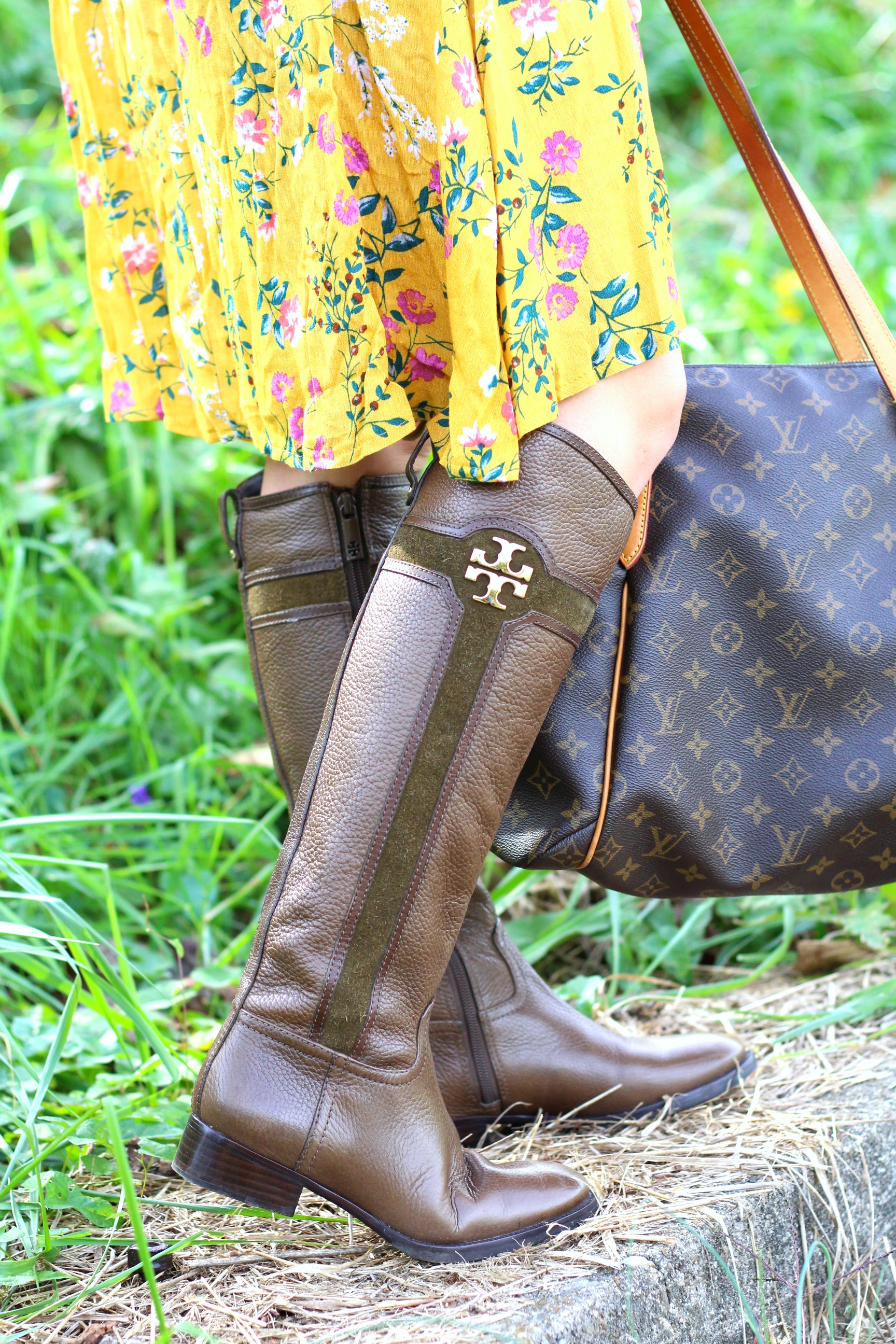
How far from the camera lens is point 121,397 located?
1.22 m

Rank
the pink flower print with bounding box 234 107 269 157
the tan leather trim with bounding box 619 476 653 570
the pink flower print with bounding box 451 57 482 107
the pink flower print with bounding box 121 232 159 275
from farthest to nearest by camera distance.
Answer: the pink flower print with bounding box 121 232 159 275
the tan leather trim with bounding box 619 476 653 570
the pink flower print with bounding box 234 107 269 157
the pink flower print with bounding box 451 57 482 107

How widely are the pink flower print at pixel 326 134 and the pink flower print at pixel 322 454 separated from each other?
22 centimetres

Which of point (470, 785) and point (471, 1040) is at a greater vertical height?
point (470, 785)

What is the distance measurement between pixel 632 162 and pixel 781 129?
349cm

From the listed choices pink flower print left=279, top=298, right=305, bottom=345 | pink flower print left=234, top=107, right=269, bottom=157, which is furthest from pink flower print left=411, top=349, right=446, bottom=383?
pink flower print left=234, top=107, right=269, bottom=157

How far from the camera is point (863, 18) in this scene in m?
4.23

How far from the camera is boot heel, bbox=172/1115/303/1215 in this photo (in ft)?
2.99

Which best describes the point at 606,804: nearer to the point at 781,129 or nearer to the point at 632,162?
the point at 632,162

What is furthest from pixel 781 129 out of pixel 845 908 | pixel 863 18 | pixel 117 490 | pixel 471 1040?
pixel 471 1040

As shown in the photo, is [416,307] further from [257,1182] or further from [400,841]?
[257,1182]

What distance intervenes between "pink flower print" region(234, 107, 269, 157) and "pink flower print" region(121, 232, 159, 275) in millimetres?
302

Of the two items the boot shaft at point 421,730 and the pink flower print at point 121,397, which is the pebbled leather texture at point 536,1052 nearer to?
the boot shaft at point 421,730

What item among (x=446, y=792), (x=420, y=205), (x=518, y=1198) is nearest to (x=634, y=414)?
(x=420, y=205)

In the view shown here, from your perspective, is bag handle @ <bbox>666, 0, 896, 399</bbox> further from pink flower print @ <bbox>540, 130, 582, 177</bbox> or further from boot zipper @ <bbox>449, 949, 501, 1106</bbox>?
boot zipper @ <bbox>449, 949, 501, 1106</bbox>
